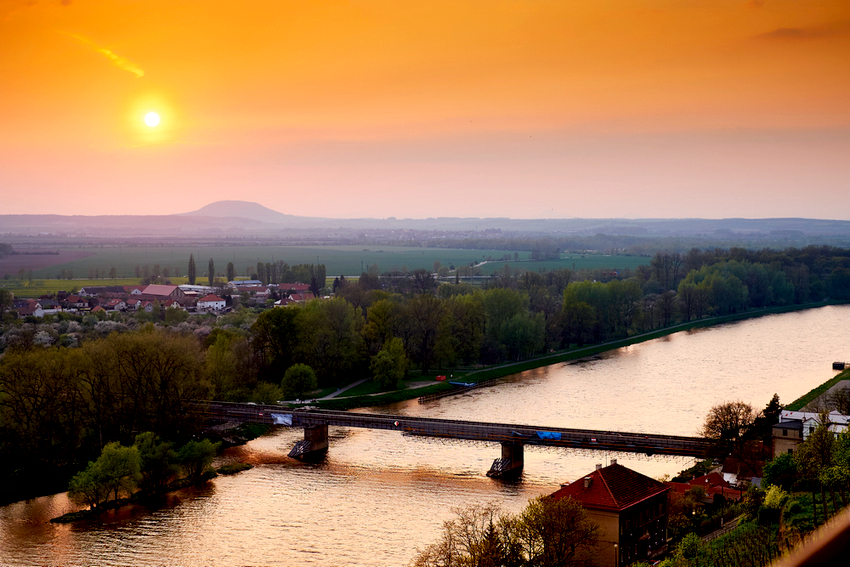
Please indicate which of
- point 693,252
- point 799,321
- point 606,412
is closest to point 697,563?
point 606,412

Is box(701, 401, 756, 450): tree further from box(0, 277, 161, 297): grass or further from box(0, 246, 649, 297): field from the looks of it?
box(0, 246, 649, 297): field

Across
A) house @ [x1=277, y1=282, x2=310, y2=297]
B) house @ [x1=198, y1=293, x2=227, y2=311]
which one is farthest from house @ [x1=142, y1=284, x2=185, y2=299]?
house @ [x1=277, y1=282, x2=310, y2=297]

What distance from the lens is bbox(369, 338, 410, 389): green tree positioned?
4269 cm

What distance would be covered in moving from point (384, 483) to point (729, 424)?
12.3m

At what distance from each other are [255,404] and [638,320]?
34345mm

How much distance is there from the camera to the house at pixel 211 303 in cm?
6656

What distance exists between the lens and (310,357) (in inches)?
1737

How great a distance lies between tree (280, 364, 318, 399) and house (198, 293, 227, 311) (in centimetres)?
2776

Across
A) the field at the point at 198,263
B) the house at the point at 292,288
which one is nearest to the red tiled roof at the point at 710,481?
the house at the point at 292,288

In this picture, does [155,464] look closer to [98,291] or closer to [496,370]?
[496,370]

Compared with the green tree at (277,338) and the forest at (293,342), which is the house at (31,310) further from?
the green tree at (277,338)

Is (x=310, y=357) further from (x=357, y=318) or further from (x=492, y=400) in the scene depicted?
(x=492, y=400)

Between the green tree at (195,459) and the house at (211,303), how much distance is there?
39.0 metres

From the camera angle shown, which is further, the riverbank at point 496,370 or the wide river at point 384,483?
the riverbank at point 496,370
